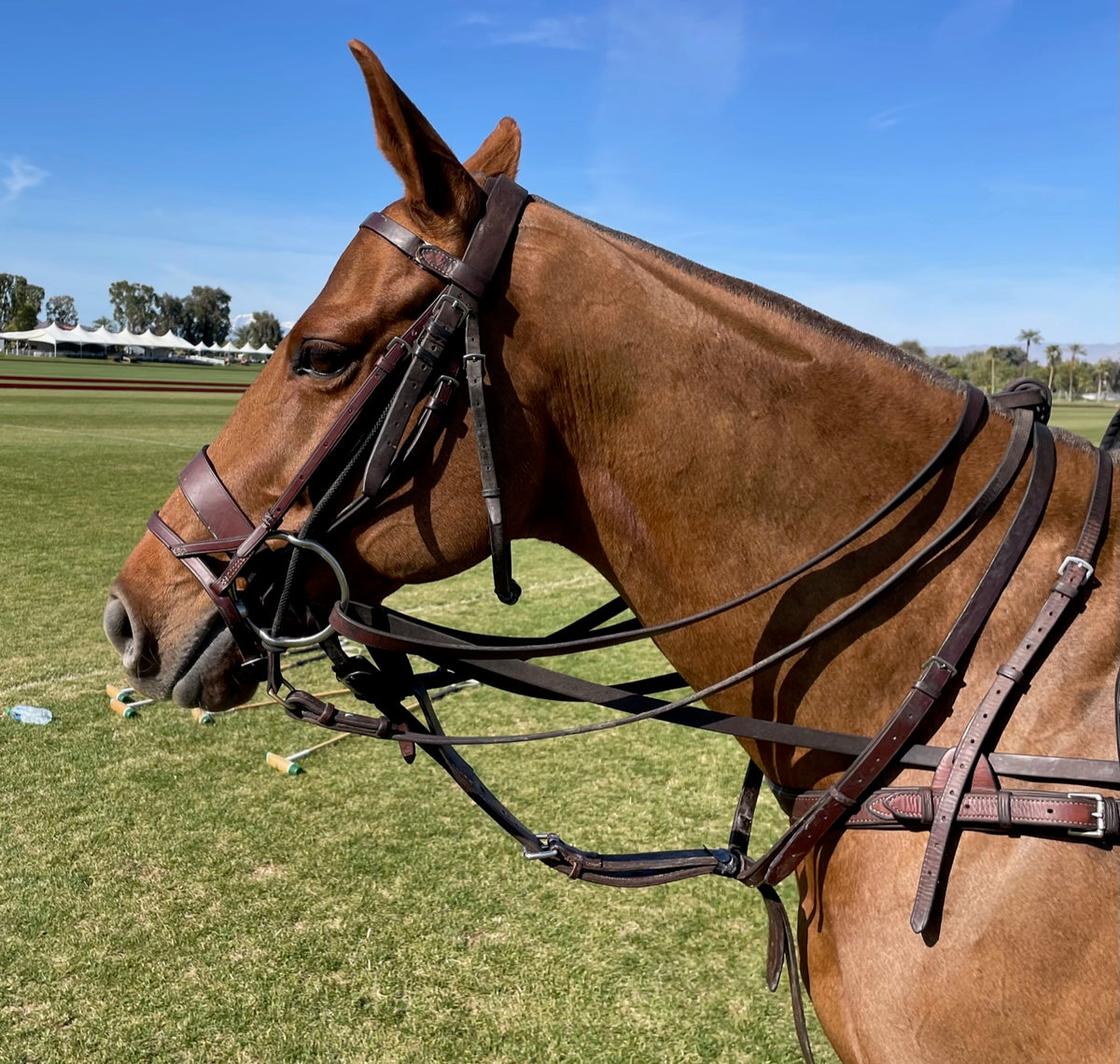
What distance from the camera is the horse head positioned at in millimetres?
1804

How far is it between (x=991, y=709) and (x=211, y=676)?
168 centimetres

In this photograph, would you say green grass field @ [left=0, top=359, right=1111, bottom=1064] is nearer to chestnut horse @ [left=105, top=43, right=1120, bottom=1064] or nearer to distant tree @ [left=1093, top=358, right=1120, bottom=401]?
chestnut horse @ [left=105, top=43, right=1120, bottom=1064]

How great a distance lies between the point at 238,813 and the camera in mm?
4801

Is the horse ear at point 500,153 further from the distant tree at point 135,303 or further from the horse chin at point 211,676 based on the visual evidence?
the distant tree at point 135,303

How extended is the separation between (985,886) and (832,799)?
302 mm

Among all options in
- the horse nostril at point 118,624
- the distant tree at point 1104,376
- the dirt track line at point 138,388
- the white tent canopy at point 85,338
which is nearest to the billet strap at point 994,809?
the horse nostril at point 118,624

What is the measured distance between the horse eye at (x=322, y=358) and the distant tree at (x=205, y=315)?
142m

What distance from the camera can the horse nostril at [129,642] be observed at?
6.37ft

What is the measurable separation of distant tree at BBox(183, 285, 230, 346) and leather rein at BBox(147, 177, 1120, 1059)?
5601 inches

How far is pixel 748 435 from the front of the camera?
1.79 meters

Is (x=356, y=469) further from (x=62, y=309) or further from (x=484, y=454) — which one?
(x=62, y=309)

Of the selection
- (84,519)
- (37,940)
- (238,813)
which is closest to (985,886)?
(37,940)

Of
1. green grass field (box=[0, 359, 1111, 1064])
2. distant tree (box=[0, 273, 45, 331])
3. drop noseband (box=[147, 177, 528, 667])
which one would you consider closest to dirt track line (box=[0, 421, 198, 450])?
green grass field (box=[0, 359, 1111, 1064])

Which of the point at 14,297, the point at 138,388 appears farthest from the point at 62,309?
the point at 138,388
